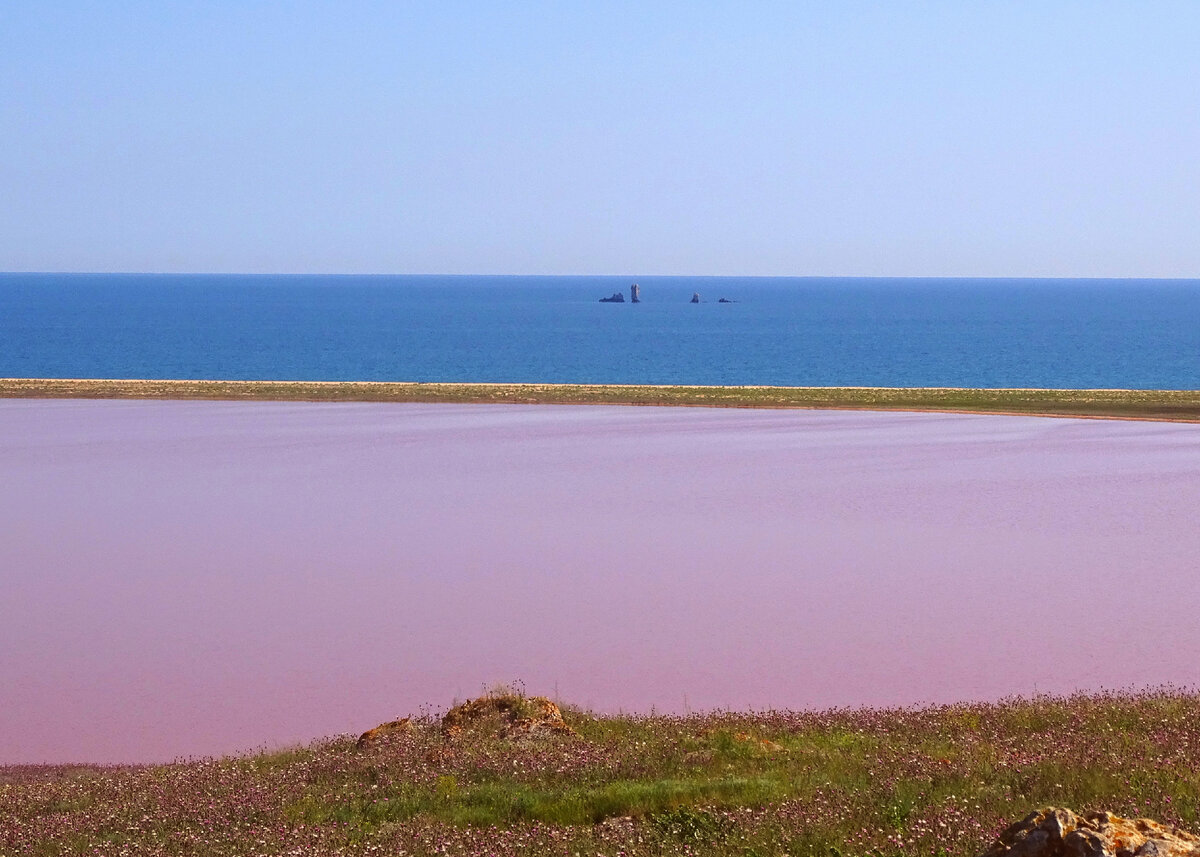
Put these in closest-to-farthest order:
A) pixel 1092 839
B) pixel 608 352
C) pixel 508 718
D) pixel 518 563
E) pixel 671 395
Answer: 1. pixel 1092 839
2. pixel 508 718
3. pixel 518 563
4. pixel 671 395
5. pixel 608 352

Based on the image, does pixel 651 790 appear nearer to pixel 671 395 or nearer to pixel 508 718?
pixel 508 718

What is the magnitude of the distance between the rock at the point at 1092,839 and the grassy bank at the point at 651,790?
1096mm

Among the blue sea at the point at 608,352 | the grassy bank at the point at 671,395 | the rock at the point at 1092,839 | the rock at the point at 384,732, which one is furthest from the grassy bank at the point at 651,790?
the blue sea at the point at 608,352

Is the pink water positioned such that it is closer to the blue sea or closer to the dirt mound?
the dirt mound

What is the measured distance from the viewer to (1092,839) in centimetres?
577

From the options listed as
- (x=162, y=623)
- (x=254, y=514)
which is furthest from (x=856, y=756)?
(x=254, y=514)

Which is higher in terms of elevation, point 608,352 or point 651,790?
point 651,790

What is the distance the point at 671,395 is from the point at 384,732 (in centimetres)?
4994

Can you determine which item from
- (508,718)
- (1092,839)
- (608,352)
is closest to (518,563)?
(508,718)

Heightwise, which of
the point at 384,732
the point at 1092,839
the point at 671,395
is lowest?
the point at 671,395

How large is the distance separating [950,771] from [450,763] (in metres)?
3.97

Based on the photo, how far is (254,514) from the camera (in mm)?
29250

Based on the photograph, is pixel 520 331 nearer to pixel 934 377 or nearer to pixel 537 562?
pixel 934 377

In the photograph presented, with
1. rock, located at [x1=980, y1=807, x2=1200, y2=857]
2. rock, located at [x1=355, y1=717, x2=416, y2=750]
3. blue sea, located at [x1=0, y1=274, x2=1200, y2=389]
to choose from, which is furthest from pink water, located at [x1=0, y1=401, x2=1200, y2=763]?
blue sea, located at [x1=0, y1=274, x2=1200, y2=389]
